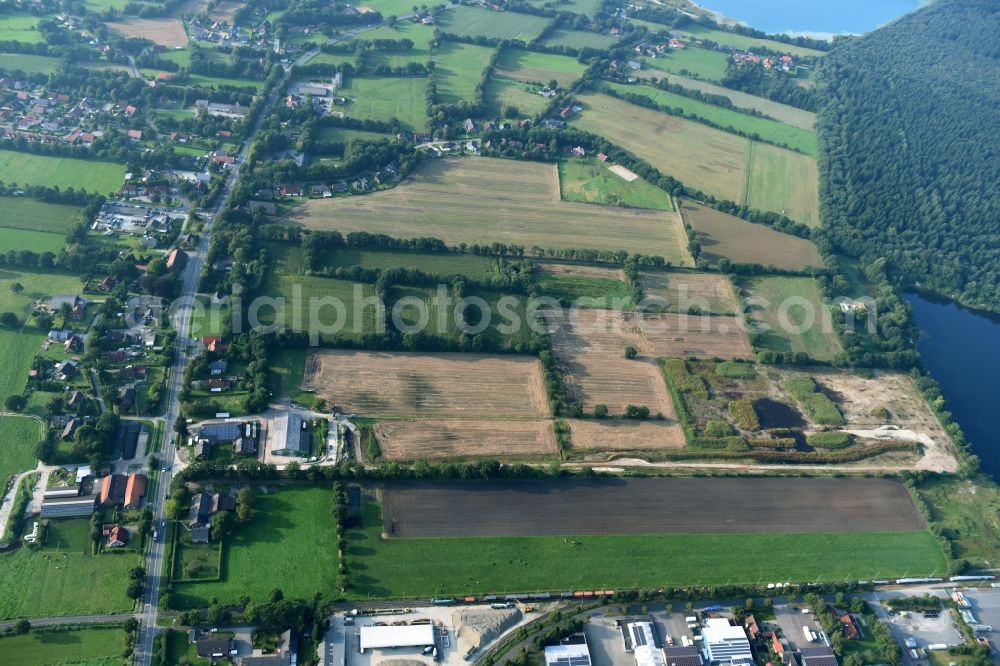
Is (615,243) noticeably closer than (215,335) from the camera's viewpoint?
No

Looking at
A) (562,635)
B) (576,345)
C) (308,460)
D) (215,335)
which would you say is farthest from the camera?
(576,345)

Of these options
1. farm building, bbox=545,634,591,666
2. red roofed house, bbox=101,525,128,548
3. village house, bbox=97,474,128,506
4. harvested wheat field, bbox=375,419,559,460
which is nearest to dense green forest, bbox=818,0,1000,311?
harvested wheat field, bbox=375,419,559,460

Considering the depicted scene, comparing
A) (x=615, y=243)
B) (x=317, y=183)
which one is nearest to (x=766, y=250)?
(x=615, y=243)

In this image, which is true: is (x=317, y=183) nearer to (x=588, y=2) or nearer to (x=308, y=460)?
(x=308, y=460)

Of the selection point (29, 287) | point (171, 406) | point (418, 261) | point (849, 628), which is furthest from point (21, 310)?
point (849, 628)

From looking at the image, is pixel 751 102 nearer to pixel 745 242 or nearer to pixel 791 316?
pixel 745 242

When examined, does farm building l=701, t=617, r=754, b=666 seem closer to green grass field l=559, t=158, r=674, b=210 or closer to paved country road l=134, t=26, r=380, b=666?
paved country road l=134, t=26, r=380, b=666
